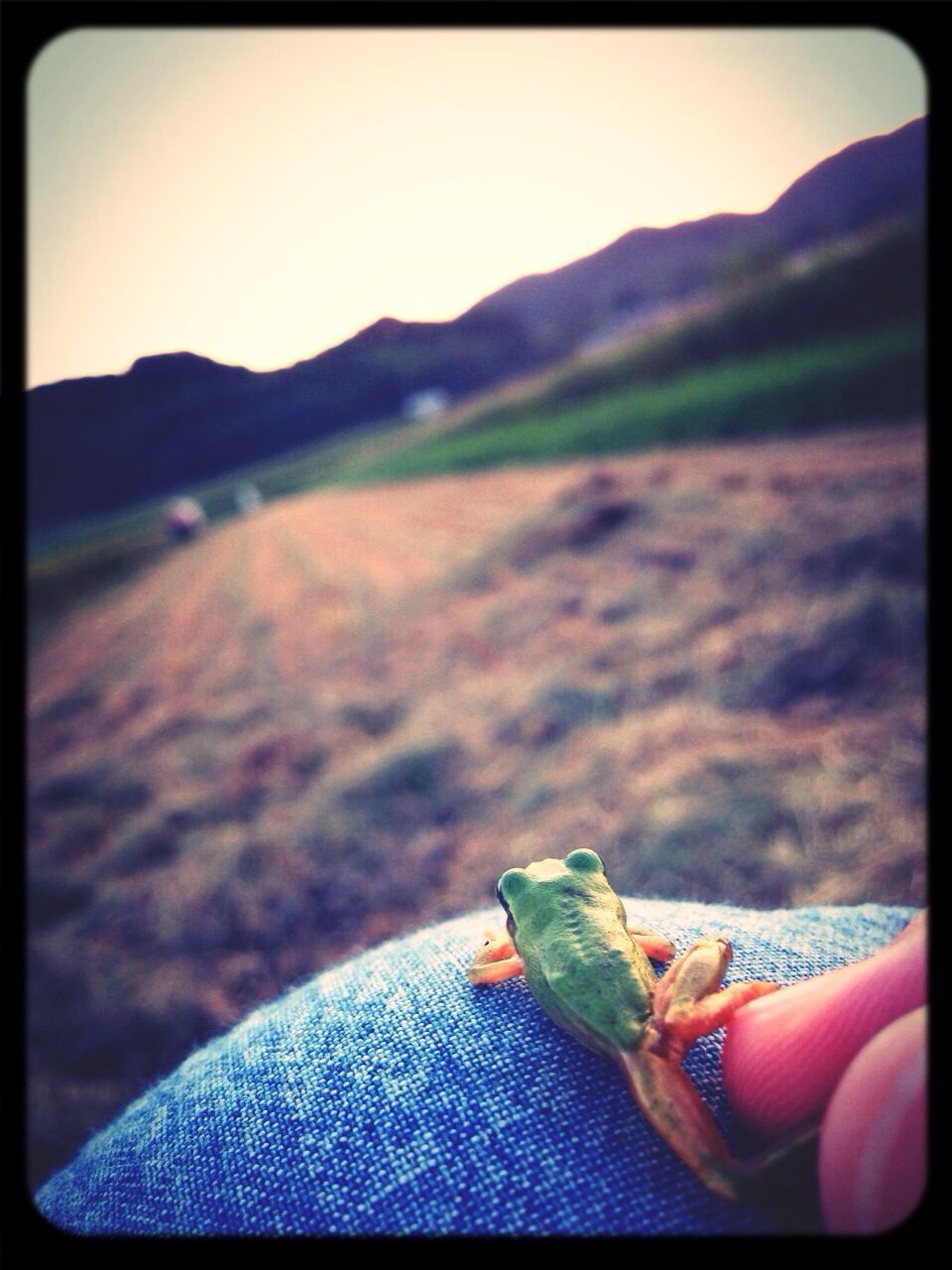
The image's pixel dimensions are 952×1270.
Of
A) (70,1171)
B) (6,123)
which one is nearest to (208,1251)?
(70,1171)

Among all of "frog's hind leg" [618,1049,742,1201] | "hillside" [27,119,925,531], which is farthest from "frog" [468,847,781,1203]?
"hillside" [27,119,925,531]

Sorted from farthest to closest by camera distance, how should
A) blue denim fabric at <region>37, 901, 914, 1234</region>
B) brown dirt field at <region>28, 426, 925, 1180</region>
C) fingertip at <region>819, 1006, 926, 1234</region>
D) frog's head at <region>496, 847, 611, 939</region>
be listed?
brown dirt field at <region>28, 426, 925, 1180</region>, frog's head at <region>496, 847, 611, 939</region>, blue denim fabric at <region>37, 901, 914, 1234</region>, fingertip at <region>819, 1006, 926, 1234</region>

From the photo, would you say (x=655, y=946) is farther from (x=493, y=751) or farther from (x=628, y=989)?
(x=493, y=751)

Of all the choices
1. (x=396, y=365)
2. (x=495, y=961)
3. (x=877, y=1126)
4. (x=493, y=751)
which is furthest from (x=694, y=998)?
(x=396, y=365)

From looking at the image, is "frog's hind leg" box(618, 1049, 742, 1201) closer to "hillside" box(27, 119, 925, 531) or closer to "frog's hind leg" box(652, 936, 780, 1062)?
"frog's hind leg" box(652, 936, 780, 1062)

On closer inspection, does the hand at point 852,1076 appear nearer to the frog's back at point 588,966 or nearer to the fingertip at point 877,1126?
the fingertip at point 877,1126

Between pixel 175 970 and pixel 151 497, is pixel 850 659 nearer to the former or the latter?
pixel 175 970

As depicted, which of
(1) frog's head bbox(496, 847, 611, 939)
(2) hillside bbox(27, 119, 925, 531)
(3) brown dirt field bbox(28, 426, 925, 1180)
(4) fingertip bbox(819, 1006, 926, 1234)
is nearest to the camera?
(4) fingertip bbox(819, 1006, 926, 1234)
